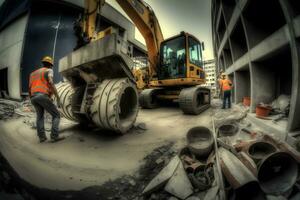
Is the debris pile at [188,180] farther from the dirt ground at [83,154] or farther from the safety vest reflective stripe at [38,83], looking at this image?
the safety vest reflective stripe at [38,83]

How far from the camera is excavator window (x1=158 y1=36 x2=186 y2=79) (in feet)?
19.8

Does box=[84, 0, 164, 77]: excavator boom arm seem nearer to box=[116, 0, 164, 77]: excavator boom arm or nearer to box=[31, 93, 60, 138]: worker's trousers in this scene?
box=[116, 0, 164, 77]: excavator boom arm

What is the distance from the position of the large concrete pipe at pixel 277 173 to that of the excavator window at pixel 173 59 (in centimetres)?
466

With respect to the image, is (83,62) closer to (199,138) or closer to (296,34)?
(199,138)

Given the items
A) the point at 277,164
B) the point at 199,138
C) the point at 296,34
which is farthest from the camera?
the point at 199,138

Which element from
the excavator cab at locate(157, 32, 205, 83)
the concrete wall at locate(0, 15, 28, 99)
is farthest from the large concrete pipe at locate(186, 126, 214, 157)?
the excavator cab at locate(157, 32, 205, 83)

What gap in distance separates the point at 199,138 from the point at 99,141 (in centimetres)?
193

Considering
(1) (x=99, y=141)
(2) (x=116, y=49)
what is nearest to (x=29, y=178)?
(1) (x=99, y=141)

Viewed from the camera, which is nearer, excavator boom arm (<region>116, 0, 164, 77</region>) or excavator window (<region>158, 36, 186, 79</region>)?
excavator boom arm (<region>116, 0, 164, 77</region>)

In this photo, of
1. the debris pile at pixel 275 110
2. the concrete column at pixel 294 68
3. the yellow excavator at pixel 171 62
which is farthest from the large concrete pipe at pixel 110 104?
the debris pile at pixel 275 110

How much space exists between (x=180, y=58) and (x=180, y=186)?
5.37 meters

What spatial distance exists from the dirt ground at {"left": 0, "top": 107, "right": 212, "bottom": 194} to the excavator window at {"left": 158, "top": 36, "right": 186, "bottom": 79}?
3215 millimetres

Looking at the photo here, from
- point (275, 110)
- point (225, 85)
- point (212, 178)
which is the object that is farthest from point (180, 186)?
point (225, 85)

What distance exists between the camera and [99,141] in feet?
9.64
